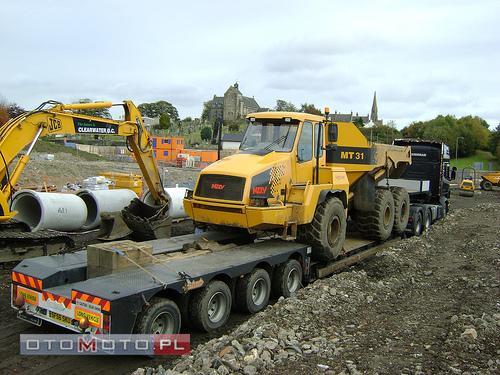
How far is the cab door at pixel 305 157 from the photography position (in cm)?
903

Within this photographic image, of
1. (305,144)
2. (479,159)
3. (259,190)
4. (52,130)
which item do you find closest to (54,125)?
(52,130)

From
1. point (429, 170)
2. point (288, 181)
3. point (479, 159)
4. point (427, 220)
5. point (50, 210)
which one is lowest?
point (427, 220)

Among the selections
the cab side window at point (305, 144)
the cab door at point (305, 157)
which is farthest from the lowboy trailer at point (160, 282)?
the cab side window at point (305, 144)

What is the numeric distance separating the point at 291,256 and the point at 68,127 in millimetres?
5295

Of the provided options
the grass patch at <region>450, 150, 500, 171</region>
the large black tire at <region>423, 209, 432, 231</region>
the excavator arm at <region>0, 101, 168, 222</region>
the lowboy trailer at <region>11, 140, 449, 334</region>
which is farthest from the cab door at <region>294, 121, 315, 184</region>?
the grass patch at <region>450, 150, 500, 171</region>

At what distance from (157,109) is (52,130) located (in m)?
116

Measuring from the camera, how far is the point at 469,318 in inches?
254

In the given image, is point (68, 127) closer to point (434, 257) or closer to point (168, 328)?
point (168, 328)

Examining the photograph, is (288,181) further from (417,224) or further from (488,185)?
(488,185)

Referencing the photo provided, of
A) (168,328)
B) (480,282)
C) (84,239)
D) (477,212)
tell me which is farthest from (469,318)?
(477,212)

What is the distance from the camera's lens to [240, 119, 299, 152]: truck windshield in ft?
29.7

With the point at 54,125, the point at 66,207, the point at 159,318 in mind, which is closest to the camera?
the point at 159,318

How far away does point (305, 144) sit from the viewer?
9.26 metres

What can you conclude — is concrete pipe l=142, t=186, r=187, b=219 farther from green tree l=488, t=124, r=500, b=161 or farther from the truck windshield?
green tree l=488, t=124, r=500, b=161
